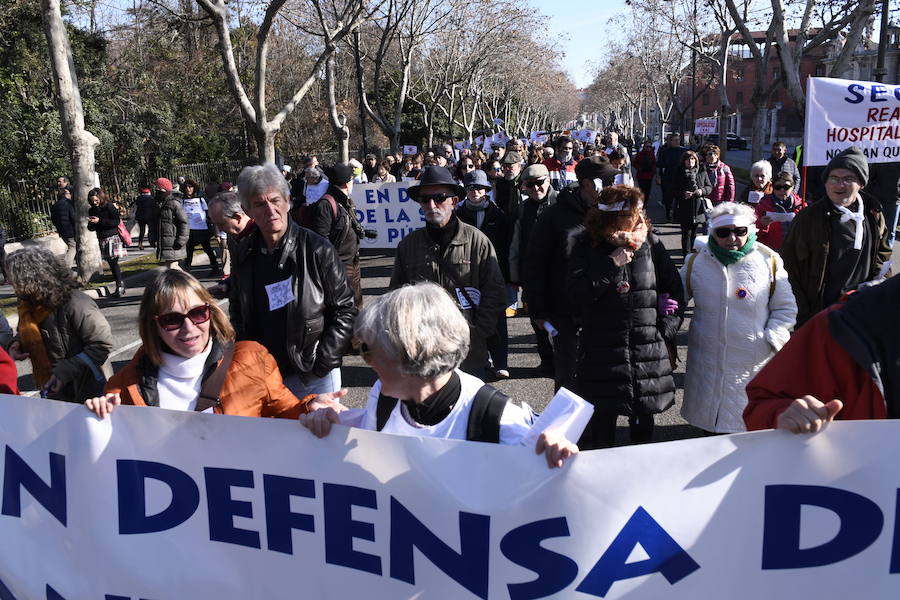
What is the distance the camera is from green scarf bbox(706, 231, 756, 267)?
3832mm

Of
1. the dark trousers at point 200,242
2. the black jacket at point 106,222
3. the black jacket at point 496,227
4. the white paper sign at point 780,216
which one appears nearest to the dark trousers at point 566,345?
the black jacket at point 496,227

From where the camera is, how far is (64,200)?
13.5 metres

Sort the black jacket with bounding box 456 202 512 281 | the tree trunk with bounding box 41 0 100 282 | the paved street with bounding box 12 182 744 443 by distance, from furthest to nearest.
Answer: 1. the tree trunk with bounding box 41 0 100 282
2. the black jacket with bounding box 456 202 512 281
3. the paved street with bounding box 12 182 744 443

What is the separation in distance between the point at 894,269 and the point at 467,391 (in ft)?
29.4

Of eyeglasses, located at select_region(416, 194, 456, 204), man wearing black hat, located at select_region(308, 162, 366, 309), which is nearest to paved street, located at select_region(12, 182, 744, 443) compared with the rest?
man wearing black hat, located at select_region(308, 162, 366, 309)

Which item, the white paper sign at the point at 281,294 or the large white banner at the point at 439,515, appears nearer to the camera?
the large white banner at the point at 439,515

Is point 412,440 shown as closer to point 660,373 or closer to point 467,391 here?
point 467,391

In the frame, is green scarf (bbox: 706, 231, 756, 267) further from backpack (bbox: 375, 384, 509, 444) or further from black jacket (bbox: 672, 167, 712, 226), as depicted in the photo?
black jacket (bbox: 672, 167, 712, 226)

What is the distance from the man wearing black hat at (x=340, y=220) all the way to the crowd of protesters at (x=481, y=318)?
231 cm

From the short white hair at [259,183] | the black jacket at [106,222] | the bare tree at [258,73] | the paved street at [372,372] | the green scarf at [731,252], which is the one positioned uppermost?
the bare tree at [258,73]

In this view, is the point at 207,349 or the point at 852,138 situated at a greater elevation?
the point at 852,138


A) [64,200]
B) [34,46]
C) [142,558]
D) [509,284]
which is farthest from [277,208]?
[34,46]

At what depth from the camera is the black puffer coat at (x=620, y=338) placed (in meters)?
3.61

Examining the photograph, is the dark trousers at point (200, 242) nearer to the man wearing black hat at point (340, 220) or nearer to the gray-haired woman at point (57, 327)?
the man wearing black hat at point (340, 220)
